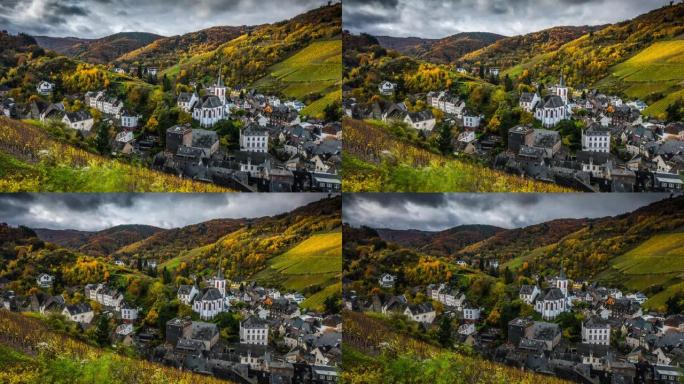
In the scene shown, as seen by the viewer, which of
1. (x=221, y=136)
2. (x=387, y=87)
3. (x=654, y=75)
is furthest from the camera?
(x=387, y=87)

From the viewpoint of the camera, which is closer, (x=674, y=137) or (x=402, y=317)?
(x=674, y=137)

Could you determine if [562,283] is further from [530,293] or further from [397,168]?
[397,168]

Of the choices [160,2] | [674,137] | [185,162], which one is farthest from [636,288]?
[160,2]

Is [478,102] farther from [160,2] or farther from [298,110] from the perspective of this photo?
[160,2]

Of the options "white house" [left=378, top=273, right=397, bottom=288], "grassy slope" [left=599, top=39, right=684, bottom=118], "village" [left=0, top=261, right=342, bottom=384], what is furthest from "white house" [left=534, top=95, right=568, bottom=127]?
"village" [left=0, top=261, right=342, bottom=384]

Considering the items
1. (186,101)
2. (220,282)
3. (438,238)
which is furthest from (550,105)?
(220,282)

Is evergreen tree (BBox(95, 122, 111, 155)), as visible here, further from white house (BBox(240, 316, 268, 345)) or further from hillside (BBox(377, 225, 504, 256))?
hillside (BBox(377, 225, 504, 256))
